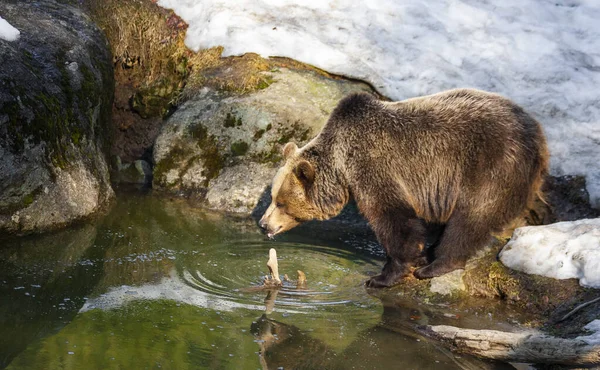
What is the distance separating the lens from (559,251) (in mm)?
6355

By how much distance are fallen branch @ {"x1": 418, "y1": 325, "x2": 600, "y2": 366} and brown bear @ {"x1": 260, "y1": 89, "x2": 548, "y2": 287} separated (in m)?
1.51

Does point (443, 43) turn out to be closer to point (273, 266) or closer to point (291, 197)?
point (291, 197)

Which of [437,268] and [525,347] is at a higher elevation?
[525,347]

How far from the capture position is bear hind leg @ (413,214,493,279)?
6.48 meters

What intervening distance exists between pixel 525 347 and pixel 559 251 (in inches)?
73.1

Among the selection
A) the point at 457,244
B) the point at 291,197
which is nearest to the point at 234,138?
the point at 291,197

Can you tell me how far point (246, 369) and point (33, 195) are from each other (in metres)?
4.09

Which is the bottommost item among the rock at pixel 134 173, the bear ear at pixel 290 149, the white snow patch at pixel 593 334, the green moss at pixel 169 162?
the rock at pixel 134 173

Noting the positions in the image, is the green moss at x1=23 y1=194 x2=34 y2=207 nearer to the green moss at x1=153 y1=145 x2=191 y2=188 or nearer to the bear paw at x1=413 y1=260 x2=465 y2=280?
the green moss at x1=153 y1=145 x2=191 y2=188

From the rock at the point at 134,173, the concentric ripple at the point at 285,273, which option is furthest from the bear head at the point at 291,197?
the rock at the point at 134,173

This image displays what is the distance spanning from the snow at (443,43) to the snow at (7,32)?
3451mm

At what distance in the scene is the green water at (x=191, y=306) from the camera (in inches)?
194

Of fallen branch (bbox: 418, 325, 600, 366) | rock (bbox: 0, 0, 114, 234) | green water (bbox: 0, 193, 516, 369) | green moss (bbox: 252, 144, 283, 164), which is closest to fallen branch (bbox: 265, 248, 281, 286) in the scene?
green water (bbox: 0, 193, 516, 369)

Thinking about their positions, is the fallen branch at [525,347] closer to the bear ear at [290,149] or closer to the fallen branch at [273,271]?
the fallen branch at [273,271]
